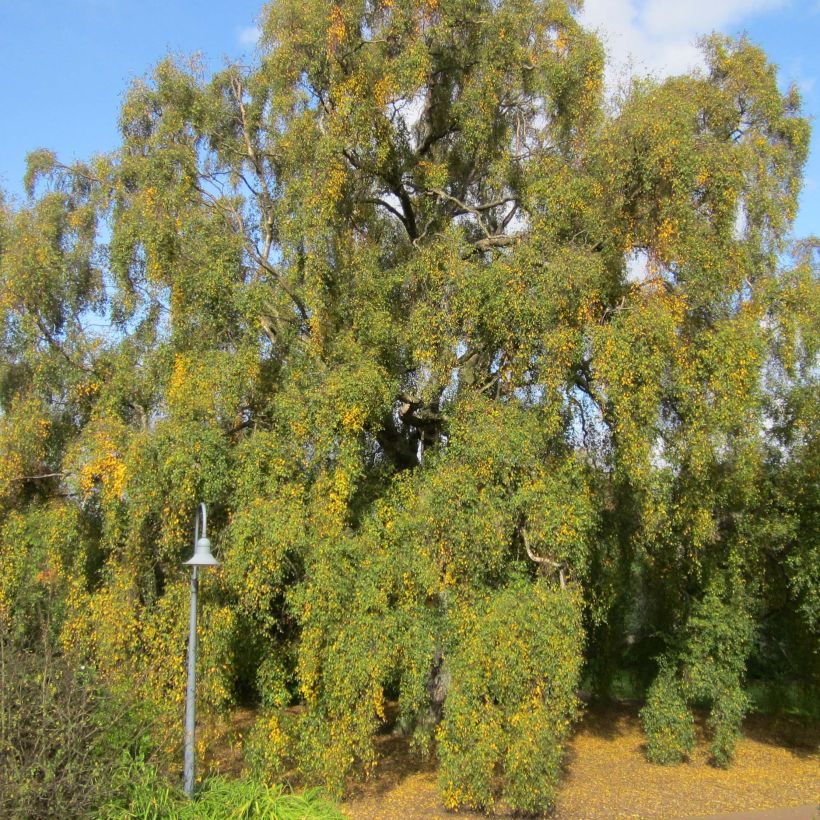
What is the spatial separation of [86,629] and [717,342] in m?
9.76

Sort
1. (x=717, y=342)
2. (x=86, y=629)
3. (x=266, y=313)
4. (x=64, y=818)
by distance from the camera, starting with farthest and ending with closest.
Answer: (x=266, y=313) → (x=86, y=629) → (x=717, y=342) → (x=64, y=818)

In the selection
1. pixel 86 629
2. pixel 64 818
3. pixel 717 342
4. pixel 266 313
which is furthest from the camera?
pixel 266 313

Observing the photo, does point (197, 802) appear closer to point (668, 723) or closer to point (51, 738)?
point (51, 738)

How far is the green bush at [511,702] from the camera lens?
9938 mm

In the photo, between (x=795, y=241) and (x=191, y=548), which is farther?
(x=795, y=241)

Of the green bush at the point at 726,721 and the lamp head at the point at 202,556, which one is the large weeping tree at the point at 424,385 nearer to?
the green bush at the point at 726,721

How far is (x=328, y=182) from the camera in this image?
11.8m

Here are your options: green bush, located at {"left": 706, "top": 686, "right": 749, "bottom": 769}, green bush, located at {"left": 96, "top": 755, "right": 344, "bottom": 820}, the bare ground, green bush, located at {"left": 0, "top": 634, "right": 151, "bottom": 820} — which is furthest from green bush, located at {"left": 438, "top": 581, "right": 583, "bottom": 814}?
green bush, located at {"left": 706, "top": 686, "right": 749, "bottom": 769}

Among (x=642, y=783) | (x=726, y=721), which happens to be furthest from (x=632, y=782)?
(x=726, y=721)

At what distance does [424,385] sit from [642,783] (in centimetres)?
730

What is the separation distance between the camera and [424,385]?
485 inches

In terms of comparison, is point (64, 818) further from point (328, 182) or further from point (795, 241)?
point (795, 241)

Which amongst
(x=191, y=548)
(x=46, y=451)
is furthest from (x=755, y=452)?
(x=46, y=451)

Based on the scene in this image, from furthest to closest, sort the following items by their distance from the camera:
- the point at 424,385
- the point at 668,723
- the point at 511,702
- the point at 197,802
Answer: the point at 668,723, the point at 424,385, the point at 511,702, the point at 197,802
